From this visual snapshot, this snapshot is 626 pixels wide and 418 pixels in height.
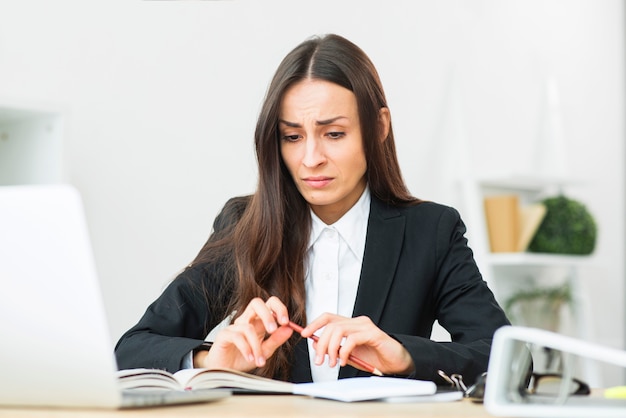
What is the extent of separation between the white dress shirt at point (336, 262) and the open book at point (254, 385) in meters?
0.69

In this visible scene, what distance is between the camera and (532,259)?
3488 millimetres

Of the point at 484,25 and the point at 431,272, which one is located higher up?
the point at 484,25

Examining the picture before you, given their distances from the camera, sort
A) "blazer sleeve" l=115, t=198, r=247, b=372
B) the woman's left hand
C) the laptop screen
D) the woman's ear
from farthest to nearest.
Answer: the woman's ear, "blazer sleeve" l=115, t=198, r=247, b=372, the woman's left hand, the laptop screen

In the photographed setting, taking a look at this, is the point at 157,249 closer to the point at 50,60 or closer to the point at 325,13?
the point at 50,60

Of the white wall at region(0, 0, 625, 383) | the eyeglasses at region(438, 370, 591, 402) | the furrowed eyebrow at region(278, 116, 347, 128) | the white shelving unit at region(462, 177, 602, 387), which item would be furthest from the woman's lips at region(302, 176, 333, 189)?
the white shelving unit at region(462, 177, 602, 387)

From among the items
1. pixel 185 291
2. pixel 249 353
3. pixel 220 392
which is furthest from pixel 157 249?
pixel 220 392

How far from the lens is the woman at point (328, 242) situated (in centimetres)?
175

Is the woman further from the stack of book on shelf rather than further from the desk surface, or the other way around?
the stack of book on shelf

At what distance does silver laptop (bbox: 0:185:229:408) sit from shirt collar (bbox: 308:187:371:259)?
1073 millimetres

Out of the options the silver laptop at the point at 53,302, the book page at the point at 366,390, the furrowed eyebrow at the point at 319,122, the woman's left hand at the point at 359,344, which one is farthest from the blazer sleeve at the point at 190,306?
the silver laptop at the point at 53,302

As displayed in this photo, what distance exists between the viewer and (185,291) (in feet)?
5.91

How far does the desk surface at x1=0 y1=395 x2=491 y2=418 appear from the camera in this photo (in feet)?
2.78

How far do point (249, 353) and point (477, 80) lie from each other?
262 cm

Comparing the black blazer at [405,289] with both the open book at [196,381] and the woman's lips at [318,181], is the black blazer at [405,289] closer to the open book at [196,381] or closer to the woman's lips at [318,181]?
the woman's lips at [318,181]
